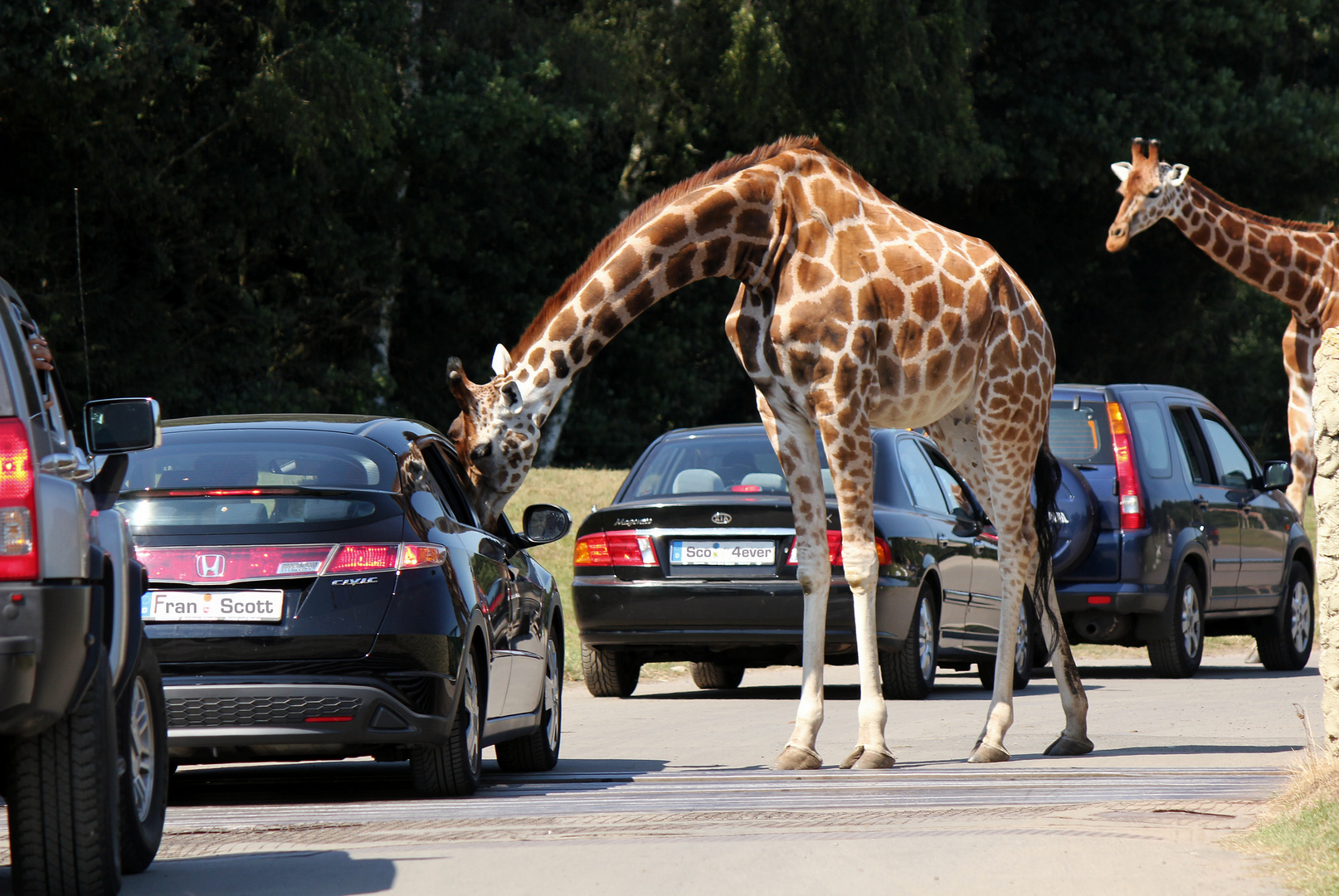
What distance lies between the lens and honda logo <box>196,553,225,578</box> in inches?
289

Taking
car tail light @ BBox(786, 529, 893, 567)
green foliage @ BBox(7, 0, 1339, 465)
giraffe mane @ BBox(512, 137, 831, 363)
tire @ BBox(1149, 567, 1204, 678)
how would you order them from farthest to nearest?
green foliage @ BBox(7, 0, 1339, 465), tire @ BBox(1149, 567, 1204, 678), car tail light @ BBox(786, 529, 893, 567), giraffe mane @ BBox(512, 137, 831, 363)

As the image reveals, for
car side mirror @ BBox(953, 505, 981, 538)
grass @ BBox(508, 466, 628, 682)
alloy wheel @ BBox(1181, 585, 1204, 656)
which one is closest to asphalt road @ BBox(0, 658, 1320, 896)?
car side mirror @ BBox(953, 505, 981, 538)

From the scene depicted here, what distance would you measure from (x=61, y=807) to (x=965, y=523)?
953 cm

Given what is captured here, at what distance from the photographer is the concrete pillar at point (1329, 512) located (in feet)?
23.0

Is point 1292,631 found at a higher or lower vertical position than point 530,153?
lower

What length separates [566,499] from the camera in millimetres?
23922

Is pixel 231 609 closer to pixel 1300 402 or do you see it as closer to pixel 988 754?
pixel 988 754

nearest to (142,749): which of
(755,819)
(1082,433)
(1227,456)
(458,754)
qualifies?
(458,754)

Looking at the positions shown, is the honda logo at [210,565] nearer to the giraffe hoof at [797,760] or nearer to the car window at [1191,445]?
the giraffe hoof at [797,760]

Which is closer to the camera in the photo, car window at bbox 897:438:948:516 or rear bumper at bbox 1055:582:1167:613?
car window at bbox 897:438:948:516

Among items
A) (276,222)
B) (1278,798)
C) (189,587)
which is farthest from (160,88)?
(1278,798)

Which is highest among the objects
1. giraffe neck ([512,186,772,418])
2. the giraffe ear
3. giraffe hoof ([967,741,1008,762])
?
giraffe neck ([512,186,772,418])

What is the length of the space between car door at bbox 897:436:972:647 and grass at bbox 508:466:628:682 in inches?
171

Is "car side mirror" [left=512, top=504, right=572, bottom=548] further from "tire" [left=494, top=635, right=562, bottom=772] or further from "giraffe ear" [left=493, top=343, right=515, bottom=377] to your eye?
"giraffe ear" [left=493, top=343, right=515, bottom=377]
